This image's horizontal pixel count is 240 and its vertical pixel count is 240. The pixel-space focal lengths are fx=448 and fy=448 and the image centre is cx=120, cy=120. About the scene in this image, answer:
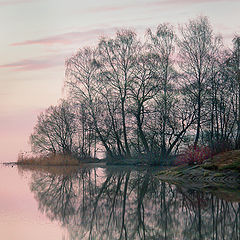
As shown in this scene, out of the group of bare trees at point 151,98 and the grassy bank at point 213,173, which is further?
the group of bare trees at point 151,98

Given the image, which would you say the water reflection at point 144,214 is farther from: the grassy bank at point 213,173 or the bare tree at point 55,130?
the bare tree at point 55,130

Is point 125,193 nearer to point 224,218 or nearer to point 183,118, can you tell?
point 224,218

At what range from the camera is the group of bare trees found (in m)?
37.2

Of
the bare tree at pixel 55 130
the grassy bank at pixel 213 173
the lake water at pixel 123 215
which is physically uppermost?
Result: the bare tree at pixel 55 130

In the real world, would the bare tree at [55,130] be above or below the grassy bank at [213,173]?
above

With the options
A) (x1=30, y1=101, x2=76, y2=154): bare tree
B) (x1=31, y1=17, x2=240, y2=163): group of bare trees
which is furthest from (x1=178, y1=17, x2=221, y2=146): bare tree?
(x1=30, y1=101, x2=76, y2=154): bare tree

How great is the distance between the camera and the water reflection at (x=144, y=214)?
8375 mm

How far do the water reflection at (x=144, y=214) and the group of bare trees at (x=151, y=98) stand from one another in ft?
65.8

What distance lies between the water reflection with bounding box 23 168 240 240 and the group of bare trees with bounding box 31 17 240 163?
2005 cm

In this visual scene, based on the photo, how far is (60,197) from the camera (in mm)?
15164

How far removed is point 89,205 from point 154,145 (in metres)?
26.1

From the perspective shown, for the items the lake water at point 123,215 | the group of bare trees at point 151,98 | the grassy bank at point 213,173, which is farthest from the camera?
the group of bare trees at point 151,98

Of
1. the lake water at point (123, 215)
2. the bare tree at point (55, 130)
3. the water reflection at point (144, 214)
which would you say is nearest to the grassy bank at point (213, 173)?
the lake water at point (123, 215)

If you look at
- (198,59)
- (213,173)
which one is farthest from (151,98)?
(213,173)
